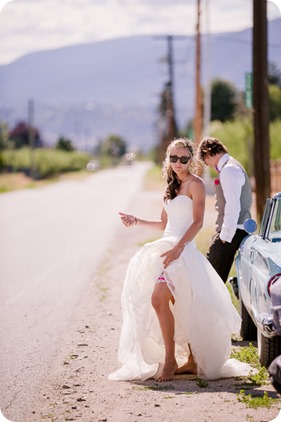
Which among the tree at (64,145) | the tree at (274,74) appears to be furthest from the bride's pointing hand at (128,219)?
the tree at (64,145)

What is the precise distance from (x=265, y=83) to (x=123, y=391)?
9164 millimetres

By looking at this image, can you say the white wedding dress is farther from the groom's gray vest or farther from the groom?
the groom's gray vest

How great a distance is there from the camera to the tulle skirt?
7.28 meters

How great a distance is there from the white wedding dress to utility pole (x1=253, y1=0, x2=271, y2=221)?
26.3 feet

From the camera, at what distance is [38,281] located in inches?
553

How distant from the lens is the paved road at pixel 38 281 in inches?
315

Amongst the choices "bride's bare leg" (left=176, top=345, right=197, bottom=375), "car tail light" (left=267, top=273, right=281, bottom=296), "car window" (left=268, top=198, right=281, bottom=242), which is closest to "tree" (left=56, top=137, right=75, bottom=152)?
"car window" (left=268, top=198, right=281, bottom=242)

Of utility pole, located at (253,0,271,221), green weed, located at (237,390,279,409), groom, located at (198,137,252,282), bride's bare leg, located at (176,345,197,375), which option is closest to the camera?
green weed, located at (237,390,279,409)

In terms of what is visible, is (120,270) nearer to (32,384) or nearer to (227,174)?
(227,174)

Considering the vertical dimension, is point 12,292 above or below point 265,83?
below

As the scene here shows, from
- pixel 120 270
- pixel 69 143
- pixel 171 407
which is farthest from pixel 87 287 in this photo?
pixel 69 143

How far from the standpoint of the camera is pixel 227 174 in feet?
29.5

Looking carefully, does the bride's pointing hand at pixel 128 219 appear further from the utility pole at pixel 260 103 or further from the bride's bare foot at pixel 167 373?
the utility pole at pixel 260 103

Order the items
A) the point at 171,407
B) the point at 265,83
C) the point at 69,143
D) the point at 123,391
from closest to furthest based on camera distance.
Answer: the point at 171,407 → the point at 123,391 → the point at 265,83 → the point at 69,143
